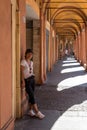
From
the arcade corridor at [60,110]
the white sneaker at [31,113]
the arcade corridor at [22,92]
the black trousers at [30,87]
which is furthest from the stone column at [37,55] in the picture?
the black trousers at [30,87]

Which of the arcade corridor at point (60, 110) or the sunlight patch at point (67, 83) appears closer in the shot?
the arcade corridor at point (60, 110)

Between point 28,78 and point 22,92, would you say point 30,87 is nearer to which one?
point 28,78

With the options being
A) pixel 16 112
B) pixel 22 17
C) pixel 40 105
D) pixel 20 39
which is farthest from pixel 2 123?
pixel 40 105

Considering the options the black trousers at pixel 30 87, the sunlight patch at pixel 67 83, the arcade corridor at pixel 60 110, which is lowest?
the arcade corridor at pixel 60 110

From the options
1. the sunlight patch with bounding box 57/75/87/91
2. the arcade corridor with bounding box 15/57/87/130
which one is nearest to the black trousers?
the arcade corridor with bounding box 15/57/87/130

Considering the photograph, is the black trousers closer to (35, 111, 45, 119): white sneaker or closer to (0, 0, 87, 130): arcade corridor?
(0, 0, 87, 130): arcade corridor

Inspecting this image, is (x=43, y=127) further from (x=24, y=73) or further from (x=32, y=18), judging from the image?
(x=32, y=18)

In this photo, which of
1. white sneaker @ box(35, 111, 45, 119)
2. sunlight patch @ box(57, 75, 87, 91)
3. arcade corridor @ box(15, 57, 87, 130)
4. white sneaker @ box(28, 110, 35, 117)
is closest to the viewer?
arcade corridor @ box(15, 57, 87, 130)

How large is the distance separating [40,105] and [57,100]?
4.06ft

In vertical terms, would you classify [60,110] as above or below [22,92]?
below

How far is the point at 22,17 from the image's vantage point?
1048 centimetres

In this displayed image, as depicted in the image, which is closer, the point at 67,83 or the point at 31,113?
the point at 31,113

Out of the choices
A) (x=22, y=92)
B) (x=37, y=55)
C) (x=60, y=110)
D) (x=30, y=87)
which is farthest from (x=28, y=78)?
(x=37, y=55)

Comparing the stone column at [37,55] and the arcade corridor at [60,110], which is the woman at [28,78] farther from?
the stone column at [37,55]
